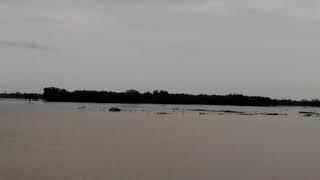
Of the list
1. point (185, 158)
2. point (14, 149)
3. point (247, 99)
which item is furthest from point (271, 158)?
point (247, 99)

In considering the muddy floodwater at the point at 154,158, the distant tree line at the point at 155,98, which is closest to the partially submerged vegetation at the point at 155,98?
the distant tree line at the point at 155,98

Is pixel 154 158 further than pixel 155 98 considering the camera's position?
No

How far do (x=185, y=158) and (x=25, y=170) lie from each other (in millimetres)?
8432

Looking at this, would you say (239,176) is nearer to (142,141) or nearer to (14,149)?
(14,149)

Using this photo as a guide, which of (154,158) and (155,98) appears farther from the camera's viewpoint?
(155,98)

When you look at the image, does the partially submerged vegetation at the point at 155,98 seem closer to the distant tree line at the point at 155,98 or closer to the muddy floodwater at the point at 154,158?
the distant tree line at the point at 155,98

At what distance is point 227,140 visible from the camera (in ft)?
131

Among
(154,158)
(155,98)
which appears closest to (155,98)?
(155,98)

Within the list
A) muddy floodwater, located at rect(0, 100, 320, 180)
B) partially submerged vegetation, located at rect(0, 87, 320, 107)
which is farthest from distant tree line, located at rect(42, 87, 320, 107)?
muddy floodwater, located at rect(0, 100, 320, 180)

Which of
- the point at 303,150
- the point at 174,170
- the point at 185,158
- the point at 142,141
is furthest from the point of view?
the point at 142,141

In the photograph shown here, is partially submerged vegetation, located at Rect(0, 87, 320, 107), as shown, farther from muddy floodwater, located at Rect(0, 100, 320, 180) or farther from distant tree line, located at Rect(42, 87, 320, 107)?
muddy floodwater, located at Rect(0, 100, 320, 180)

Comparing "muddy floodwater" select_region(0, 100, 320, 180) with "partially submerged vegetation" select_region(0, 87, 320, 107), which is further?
"partially submerged vegetation" select_region(0, 87, 320, 107)

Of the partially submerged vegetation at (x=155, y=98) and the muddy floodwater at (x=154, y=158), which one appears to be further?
the partially submerged vegetation at (x=155, y=98)

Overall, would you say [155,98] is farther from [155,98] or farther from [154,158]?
[154,158]
